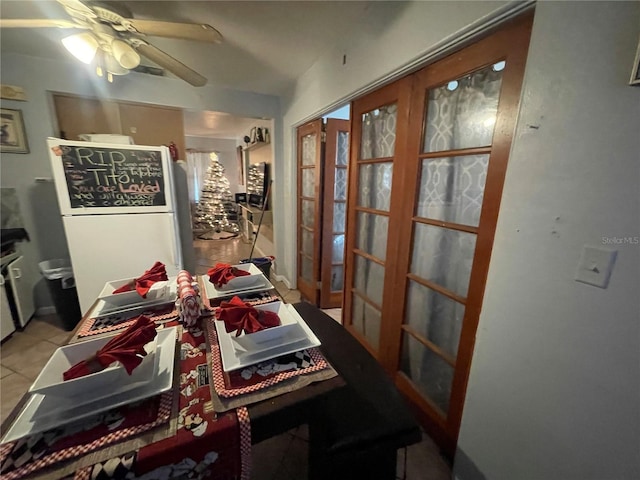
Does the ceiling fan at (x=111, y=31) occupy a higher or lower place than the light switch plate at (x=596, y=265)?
higher

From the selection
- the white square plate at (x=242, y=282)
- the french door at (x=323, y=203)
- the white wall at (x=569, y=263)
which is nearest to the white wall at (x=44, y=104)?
the french door at (x=323, y=203)

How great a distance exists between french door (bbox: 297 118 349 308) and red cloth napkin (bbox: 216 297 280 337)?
175 cm

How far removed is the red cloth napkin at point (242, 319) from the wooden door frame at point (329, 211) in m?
1.70

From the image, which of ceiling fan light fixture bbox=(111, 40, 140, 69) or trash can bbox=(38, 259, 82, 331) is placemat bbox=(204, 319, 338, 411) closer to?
ceiling fan light fixture bbox=(111, 40, 140, 69)

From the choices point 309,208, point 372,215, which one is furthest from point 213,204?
point 372,215

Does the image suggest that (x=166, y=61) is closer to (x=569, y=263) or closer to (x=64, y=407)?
(x=64, y=407)

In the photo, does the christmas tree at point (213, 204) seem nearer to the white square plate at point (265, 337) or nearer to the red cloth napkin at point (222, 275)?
the red cloth napkin at point (222, 275)

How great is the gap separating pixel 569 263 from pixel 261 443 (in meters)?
1.63

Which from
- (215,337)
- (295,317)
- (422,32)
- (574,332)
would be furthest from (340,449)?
(422,32)

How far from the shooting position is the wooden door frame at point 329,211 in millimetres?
2398

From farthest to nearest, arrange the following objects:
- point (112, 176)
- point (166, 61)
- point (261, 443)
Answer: point (112, 176), point (166, 61), point (261, 443)

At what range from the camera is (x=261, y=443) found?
1396 mm

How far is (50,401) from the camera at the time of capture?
1.93ft

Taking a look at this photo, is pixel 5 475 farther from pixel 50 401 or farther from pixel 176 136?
pixel 176 136
